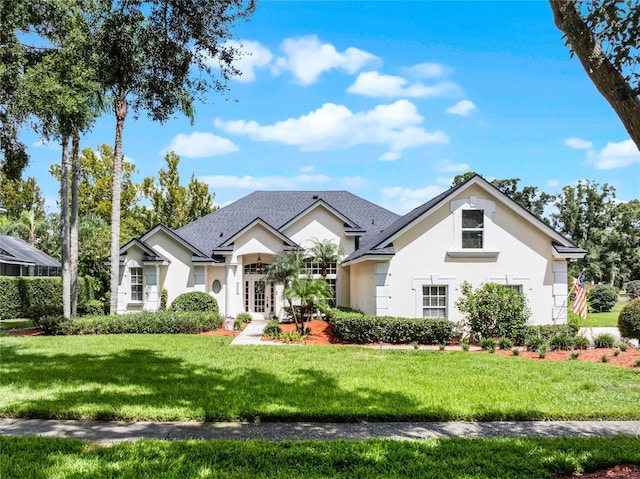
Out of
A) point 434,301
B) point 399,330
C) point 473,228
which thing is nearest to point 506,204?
point 473,228

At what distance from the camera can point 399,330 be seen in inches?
596

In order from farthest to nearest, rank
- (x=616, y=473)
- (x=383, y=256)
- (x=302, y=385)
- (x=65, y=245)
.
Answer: (x=65, y=245), (x=383, y=256), (x=302, y=385), (x=616, y=473)

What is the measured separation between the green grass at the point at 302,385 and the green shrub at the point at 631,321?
4955 mm

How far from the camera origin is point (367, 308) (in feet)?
58.9

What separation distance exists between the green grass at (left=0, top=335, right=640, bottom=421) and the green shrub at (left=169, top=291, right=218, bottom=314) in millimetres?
8025

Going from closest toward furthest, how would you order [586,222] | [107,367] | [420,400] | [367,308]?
1. [420,400]
2. [107,367]
3. [367,308]
4. [586,222]

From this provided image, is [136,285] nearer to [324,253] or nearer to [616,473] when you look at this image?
[324,253]

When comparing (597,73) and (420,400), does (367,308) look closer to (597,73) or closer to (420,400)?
(420,400)

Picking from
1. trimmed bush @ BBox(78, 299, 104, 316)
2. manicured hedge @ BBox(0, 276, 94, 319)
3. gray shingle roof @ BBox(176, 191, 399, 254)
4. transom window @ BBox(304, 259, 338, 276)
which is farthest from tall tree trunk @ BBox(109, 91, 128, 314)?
transom window @ BBox(304, 259, 338, 276)

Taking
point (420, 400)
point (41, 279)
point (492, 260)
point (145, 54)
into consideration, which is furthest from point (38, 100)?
point (41, 279)

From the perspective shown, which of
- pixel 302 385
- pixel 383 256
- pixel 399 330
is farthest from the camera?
pixel 383 256

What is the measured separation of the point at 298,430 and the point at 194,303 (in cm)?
1615

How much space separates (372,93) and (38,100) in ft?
24.8

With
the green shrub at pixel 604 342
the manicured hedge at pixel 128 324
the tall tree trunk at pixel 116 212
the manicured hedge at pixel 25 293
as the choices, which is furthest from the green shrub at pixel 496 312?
the manicured hedge at pixel 25 293
